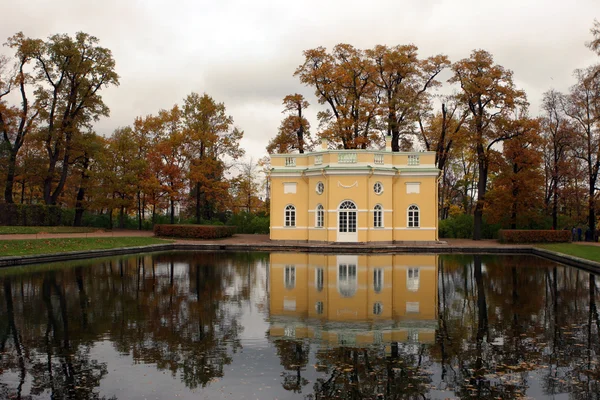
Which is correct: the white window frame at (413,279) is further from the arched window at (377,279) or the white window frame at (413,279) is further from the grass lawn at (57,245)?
the grass lawn at (57,245)

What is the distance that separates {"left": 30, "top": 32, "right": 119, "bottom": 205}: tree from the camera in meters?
31.0

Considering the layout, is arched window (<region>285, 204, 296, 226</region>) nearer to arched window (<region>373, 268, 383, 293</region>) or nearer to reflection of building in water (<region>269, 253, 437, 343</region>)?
reflection of building in water (<region>269, 253, 437, 343</region>)

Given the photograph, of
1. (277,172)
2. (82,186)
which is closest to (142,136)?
(82,186)

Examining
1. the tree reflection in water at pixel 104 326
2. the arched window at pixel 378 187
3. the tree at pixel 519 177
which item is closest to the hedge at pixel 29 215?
the tree reflection in water at pixel 104 326

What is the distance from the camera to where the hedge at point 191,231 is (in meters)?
30.3

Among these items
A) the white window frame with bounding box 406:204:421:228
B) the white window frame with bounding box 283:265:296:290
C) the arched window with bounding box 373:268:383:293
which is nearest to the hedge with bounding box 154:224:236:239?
the white window frame with bounding box 406:204:421:228

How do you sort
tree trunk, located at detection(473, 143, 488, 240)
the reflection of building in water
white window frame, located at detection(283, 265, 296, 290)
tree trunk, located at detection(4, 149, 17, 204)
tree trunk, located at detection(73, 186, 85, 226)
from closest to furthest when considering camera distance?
1. the reflection of building in water
2. white window frame, located at detection(283, 265, 296, 290)
3. tree trunk, located at detection(4, 149, 17, 204)
4. tree trunk, located at detection(473, 143, 488, 240)
5. tree trunk, located at detection(73, 186, 85, 226)

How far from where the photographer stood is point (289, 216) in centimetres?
2925

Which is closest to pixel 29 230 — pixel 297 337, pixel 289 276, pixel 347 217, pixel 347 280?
pixel 347 217

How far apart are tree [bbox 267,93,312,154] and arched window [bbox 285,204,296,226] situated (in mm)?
6362

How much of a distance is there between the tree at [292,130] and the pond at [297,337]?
21.3 metres

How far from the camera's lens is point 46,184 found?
3300 centimetres

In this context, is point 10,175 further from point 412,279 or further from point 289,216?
point 412,279

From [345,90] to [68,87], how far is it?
19.6 m
